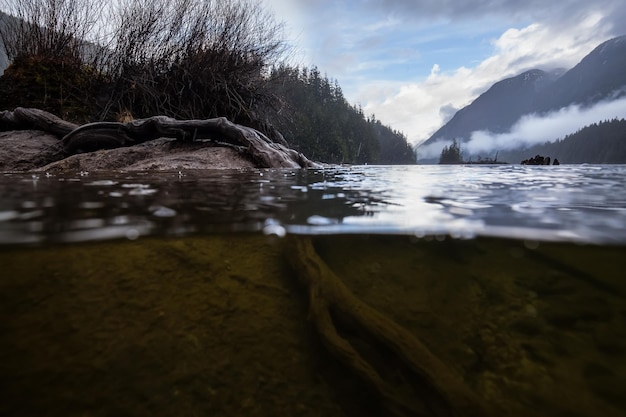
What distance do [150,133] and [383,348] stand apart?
6387mm

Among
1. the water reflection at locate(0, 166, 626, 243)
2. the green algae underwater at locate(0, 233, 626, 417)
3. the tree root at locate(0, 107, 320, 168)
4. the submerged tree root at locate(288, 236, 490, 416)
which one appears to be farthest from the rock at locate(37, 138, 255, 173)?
the submerged tree root at locate(288, 236, 490, 416)

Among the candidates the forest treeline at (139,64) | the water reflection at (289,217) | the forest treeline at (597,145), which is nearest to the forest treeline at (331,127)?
the forest treeline at (139,64)

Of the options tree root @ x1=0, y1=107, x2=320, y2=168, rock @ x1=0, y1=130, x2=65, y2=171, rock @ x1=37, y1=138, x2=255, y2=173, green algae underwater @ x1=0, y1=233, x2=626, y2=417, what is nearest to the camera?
green algae underwater @ x1=0, y1=233, x2=626, y2=417

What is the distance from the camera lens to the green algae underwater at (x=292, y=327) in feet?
2.55

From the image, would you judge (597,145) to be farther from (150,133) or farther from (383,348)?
(383,348)

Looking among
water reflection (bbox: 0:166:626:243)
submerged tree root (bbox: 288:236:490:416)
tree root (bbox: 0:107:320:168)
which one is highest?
tree root (bbox: 0:107:320:168)

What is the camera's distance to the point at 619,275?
995 mm

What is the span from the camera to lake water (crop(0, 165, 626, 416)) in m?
0.79

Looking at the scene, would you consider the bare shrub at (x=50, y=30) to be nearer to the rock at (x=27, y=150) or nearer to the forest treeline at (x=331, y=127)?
the rock at (x=27, y=150)

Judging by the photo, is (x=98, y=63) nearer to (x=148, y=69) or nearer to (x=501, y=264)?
(x=148, y=69)

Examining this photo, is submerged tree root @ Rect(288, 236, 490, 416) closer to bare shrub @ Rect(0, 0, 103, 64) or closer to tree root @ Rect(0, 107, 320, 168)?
tree root @ Rect(0, 107, 320, 168)

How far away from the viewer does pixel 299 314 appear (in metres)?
1.07

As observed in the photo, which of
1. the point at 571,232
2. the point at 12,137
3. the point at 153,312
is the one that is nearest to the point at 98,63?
the point at 12,137

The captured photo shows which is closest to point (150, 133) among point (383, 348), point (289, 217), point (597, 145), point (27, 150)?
point (27, 150)
